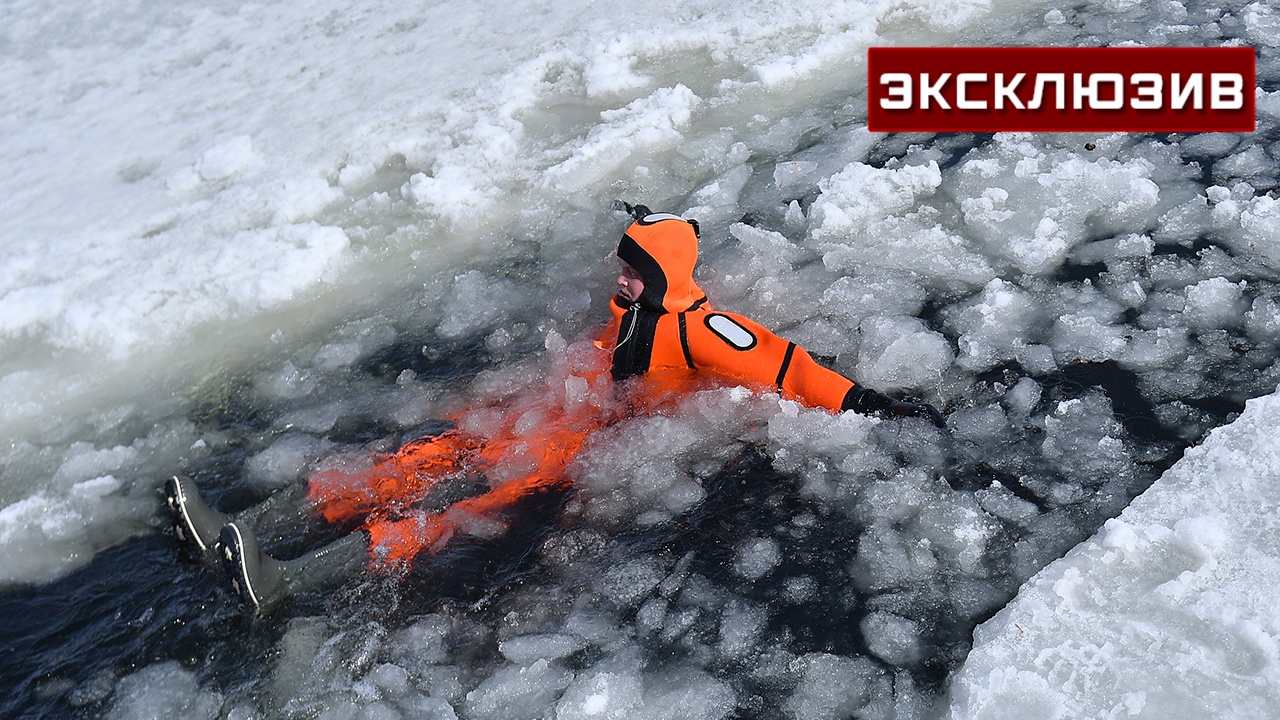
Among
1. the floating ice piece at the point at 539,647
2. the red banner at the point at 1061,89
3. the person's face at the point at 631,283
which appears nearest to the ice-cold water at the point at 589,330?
the floating ice piece at the point at 539,647

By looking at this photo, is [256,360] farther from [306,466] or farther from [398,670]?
[398,670]

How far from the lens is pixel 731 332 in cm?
469

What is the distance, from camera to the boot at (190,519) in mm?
4086

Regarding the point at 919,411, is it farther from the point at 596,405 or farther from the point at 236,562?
the point at 236,562

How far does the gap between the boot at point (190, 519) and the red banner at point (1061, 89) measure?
4734 mm

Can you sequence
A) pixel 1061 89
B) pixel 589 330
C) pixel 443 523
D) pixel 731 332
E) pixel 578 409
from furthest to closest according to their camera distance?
pixel 1061 89 → pixel 589 330 → pixel 578 409 → pixel 731 332 → pixel 443 523

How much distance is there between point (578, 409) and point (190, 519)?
1721 millimetres

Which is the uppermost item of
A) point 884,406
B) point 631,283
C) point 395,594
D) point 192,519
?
point 631,283

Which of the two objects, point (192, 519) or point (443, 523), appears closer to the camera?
point (192, 519)

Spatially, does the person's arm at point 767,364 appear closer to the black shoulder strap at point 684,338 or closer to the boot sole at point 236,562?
the black shoulder strap at point 684,338

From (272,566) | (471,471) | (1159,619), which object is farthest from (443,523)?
(1159,619)

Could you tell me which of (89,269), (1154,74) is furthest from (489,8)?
(1154,74)

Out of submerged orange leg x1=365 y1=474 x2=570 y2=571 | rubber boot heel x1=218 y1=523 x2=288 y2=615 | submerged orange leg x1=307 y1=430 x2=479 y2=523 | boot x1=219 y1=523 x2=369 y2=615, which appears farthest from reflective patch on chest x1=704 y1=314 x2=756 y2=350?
rubber boot heel x1=218 y1=523 x2=288 y2=615

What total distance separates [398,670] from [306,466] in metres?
1.45
